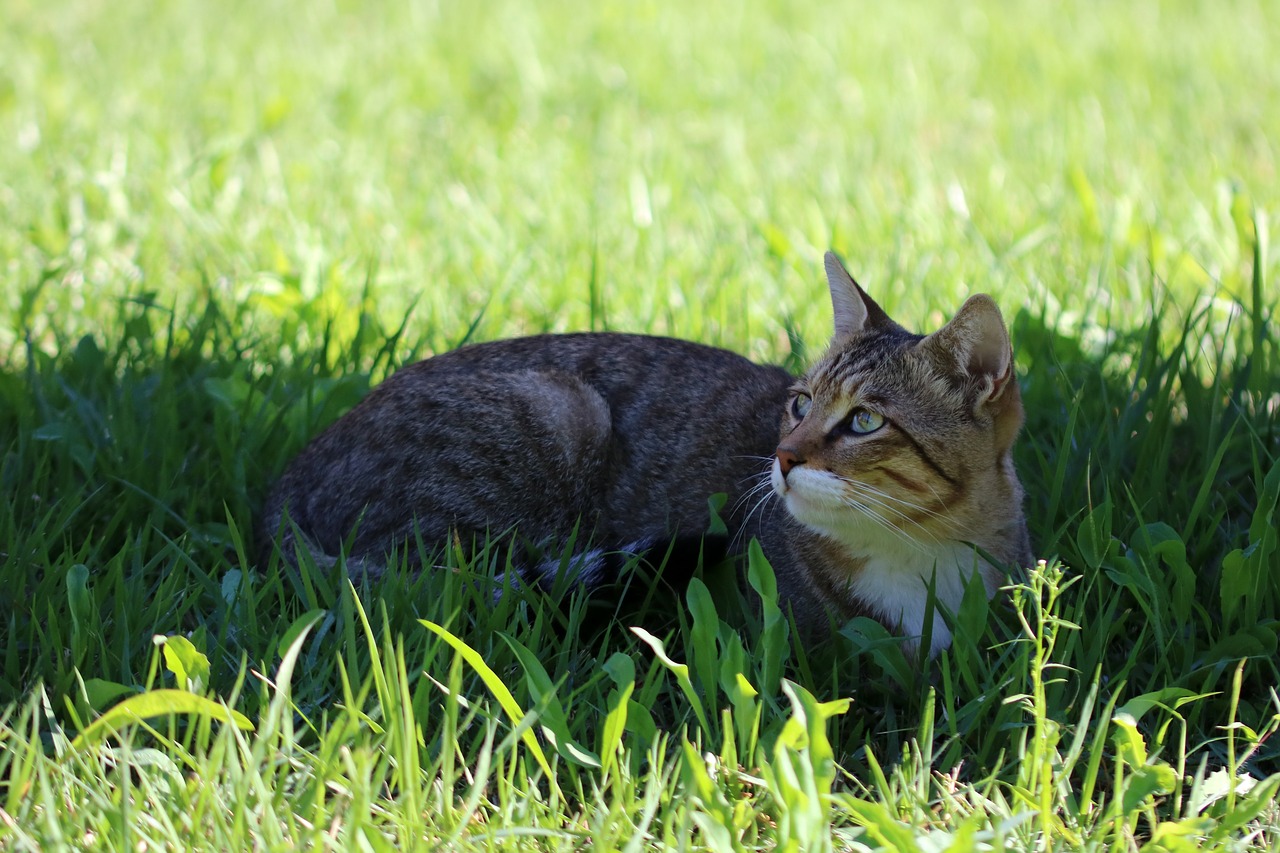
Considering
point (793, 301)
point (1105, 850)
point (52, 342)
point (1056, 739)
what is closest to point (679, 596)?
point (1056, 739)

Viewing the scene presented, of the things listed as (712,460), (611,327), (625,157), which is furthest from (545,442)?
(625,157)

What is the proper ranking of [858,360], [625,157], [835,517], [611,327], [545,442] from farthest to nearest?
[625,157] → [611,327] → [545,442] → [858,360] → [835,517]

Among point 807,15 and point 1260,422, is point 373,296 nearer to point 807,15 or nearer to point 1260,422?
point 1260,422

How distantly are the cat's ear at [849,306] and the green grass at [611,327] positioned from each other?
1.98 feet

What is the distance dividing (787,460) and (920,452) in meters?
0.31

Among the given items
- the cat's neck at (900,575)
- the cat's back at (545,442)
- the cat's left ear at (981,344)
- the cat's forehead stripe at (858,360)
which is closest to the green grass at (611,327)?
the cat's neck at (900,575)

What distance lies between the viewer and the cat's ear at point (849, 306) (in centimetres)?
318

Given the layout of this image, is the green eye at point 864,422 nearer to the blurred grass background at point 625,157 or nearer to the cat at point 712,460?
the cat at point 712,460

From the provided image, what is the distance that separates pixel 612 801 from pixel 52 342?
3217 millimetres

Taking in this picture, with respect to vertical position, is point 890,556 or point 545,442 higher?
point 545,442

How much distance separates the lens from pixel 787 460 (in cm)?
276

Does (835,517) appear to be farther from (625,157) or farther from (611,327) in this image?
(625,157)

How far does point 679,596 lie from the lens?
2930mm

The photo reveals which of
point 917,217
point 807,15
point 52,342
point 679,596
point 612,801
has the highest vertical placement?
point 807,15
